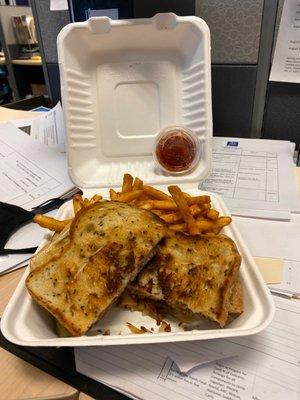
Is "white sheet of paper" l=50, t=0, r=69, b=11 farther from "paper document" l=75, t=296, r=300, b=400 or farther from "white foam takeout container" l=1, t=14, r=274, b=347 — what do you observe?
"paper document" l=75, t=296, r=300, b=400

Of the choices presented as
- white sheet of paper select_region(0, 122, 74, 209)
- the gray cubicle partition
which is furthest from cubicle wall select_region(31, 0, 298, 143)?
the gray cubicle partition

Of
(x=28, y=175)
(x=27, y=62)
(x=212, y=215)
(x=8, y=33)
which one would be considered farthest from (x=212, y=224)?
(x=8, y=33)

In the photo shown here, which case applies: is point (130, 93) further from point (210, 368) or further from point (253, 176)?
point (210, 368)

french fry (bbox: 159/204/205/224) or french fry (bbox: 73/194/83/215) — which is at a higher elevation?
french fry (bbox: 73/194/83/215)

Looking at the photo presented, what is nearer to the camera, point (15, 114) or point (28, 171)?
point (28, 171)

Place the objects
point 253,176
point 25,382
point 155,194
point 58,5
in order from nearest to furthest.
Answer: point 25,382 → point 155,194 → point 253,176 → point 58,5

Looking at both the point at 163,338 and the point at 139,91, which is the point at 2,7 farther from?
the point at 163,338
